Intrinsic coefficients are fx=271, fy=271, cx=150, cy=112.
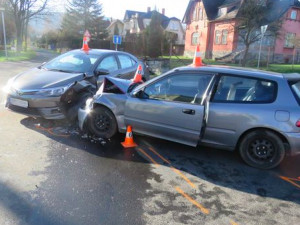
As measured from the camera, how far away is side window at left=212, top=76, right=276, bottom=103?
4227mm

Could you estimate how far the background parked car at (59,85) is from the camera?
5.46 meters

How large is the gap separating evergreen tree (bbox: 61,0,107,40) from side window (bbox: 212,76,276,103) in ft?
137

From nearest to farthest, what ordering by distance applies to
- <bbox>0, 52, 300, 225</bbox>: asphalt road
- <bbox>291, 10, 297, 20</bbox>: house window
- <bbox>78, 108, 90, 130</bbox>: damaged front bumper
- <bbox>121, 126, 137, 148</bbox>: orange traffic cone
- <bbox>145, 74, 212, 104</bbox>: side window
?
<bbox>0, 52, 300, 225</bbox>: asphalt road, <bbox>145, 74, 212, 104</bbox>: side window, <bbox>121, 126, 137, 148</bbox>: orange traffic cone, <bbox>78, 108, 90, 130</bbox>: damaged front bumper, <bbox>291, 10, 297, 20</bbox>: house window

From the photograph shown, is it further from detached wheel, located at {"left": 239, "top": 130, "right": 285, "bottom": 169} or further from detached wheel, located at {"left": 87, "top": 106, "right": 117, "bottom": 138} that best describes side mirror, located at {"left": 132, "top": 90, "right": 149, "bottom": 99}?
detached wheel, located at {"left": 239, "top": 130, "right": 285, "bottom": 169}

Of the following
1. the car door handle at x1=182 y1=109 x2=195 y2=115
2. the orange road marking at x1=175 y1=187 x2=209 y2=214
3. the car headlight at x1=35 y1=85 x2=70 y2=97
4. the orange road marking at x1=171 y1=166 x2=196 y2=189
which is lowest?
the orange road marking at x1=175 y1=187 x2=209 y2=214


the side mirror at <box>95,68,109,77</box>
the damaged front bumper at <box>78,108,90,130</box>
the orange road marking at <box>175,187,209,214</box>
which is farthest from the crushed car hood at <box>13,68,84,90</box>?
the orange road marking at <box>175,187,209,214</box>

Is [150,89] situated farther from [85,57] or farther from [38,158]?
[85,57]

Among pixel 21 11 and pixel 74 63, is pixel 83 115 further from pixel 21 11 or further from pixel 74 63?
pixel 21 11

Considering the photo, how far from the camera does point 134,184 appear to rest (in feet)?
12.1

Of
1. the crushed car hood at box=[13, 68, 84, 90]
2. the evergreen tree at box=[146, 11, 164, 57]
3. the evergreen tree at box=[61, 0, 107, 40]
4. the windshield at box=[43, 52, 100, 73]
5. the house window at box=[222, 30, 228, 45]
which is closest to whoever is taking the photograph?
the crushed car hood at box=[13, 68, 84, 90]

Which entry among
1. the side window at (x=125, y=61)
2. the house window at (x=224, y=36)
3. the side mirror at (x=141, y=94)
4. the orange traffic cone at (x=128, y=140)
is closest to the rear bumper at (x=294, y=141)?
the side mirror at (x=141, y=94)

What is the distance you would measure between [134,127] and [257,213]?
2547 mm

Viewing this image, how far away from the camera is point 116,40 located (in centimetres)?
1620

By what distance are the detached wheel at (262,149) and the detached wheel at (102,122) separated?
2.35 m
